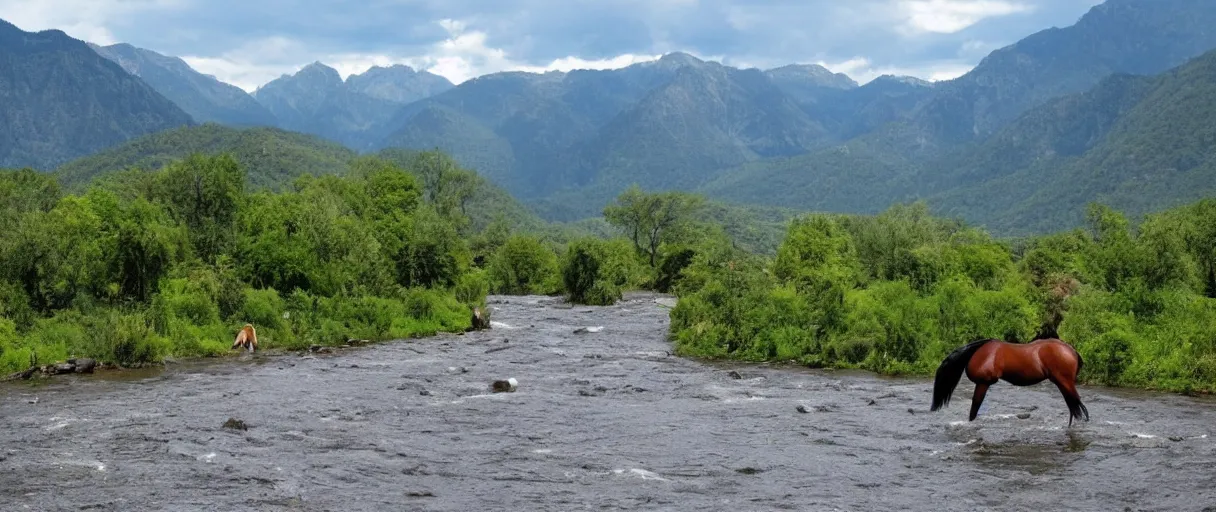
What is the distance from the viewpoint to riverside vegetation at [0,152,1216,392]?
3194 cm

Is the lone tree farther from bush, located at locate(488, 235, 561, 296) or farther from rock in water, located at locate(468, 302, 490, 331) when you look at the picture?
rock in water, located at locate(468, 302, 490, 331)

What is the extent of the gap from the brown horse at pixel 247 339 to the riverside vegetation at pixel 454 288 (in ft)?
2.20

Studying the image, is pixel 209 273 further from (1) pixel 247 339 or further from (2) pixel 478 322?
(2) pixel 478 322

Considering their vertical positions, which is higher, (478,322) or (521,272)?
(521,272)

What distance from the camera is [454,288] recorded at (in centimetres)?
5825

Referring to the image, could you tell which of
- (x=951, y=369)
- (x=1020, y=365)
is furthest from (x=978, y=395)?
(x=1020, y=365)

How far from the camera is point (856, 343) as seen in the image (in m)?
34.4

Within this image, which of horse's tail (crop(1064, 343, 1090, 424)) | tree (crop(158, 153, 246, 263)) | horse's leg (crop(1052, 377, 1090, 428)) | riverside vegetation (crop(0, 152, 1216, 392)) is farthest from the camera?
tree (crop(158, 153, 246, 263))

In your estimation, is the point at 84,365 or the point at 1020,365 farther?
the point at 84,365

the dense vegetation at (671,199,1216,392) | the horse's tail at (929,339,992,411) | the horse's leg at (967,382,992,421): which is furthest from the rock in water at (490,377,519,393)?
the horse's leg at (967,382,992,421)

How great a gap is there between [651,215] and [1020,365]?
9467cm

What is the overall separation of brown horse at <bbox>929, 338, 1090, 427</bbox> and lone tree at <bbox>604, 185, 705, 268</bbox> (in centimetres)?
9157

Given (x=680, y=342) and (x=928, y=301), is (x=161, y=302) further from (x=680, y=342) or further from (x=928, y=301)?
(x=928, y=301)

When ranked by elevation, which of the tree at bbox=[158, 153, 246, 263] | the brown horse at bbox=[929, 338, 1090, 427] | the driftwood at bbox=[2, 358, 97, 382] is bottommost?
the driftwood at bbox=[2, 358, 97, 382]
